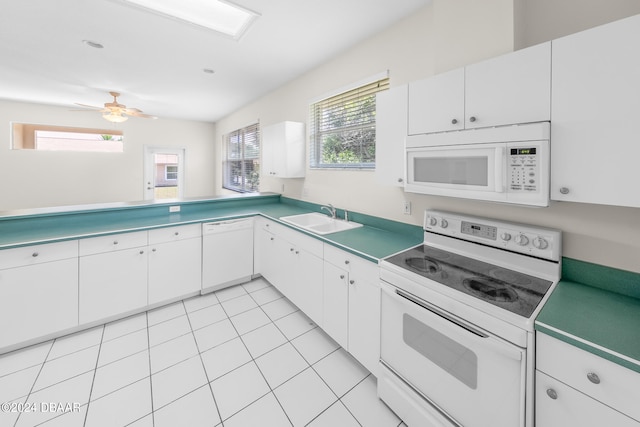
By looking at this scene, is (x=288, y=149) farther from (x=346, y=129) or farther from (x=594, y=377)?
(x=594, y=377)

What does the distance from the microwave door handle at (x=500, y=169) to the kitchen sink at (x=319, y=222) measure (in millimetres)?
1340

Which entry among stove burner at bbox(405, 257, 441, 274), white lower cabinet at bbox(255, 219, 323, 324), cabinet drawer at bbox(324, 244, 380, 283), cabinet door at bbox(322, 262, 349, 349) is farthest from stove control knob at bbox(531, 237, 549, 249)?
white lower cabinet at bbox(255, 219, 323, 324)

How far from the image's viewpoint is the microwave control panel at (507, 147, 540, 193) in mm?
1162

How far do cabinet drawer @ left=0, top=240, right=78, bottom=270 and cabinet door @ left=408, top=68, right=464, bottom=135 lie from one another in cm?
283

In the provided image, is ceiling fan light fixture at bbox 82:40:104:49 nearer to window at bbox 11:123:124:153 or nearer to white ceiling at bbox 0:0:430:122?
white ceiling at bbox 0:0:430:122

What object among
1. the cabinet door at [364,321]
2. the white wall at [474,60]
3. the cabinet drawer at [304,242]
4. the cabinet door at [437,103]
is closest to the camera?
the white wall at [474,60]

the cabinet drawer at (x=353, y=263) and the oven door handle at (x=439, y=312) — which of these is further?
the cabinet drawer at (x=353, y=263)

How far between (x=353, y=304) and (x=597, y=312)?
1219mm

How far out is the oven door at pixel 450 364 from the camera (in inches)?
40.8

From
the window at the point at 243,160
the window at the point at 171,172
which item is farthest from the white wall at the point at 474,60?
the window at the point at 171,172

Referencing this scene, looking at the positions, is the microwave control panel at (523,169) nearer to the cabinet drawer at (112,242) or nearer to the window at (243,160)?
the cabinet drawer at (112,242)

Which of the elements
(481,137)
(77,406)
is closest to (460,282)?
(481,137)

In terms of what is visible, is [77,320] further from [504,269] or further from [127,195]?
[127,195]

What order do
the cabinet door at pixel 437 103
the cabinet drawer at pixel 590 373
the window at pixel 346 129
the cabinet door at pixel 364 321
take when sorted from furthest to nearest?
1. the window at pixel 346 129
2. the cabinet door at pixel 364 321
3. the cabinet door at pixel 437 103
4. the cabinet drawer at pixel 590 373
